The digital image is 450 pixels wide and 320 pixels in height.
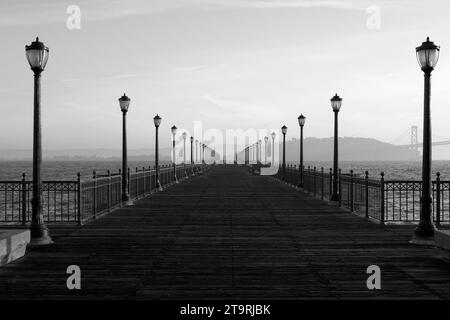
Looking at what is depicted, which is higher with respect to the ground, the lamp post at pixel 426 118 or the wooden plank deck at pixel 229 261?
the lamp post at pixel 426 118

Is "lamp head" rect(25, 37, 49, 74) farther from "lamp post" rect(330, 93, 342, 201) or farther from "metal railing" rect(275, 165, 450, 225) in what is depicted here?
"lamp post" rect(330, 93, 342, 201)

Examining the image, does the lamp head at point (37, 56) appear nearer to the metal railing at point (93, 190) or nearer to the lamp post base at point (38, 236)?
the lamp post base at point (38, 236)

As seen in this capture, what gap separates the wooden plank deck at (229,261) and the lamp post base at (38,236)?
29cm

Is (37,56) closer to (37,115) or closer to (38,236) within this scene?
(37,115)

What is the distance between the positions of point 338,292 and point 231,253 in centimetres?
330

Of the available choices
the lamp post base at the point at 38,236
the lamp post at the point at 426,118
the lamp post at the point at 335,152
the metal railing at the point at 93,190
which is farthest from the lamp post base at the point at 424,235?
the lamp post at the point at 335,152

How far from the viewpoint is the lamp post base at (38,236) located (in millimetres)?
11695

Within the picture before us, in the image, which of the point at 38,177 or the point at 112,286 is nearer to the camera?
the point at 112,286

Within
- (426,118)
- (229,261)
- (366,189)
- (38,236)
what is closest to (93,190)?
(38,236)

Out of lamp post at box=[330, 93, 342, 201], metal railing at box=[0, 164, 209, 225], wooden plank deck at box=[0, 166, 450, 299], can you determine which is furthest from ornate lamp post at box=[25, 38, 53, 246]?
lamp post at box=[330, 93, 342, 201]

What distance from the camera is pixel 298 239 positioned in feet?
41.2

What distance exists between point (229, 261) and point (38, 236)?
446 cm
